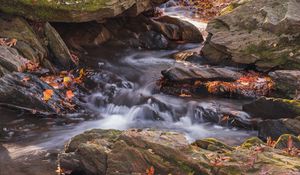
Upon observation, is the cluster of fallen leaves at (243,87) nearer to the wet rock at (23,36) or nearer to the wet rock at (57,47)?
the wet rock at (57,47)

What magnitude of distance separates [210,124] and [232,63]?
3.84 m

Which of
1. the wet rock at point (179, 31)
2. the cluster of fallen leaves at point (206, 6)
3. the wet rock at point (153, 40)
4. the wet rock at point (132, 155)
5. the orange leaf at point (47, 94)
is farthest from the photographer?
the cluster of fallen leaves at point (206, 6)

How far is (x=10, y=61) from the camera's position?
976cm

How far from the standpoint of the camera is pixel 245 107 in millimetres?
9391

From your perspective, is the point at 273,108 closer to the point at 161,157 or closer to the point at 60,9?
the point at 161,157

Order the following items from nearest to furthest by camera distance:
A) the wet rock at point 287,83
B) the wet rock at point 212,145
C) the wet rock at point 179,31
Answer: the wet rock at point 212,145, the wet rock at point 287,83, the wet rock at point 179,31

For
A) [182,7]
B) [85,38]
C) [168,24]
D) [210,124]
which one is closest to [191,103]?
[210,124]

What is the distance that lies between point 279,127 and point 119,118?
11.9 ft

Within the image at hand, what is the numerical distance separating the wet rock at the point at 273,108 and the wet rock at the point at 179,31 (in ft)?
21.6

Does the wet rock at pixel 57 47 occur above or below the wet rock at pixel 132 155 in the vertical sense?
above

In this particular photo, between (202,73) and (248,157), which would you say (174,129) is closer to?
(202,73)

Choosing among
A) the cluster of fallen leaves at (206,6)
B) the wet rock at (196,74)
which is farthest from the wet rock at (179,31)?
the wet rock at (196,74)

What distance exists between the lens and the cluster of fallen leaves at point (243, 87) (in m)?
10.5

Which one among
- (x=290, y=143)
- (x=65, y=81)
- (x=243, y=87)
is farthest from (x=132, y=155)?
(x=243, y=87)
